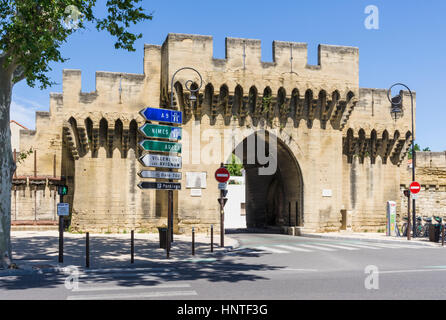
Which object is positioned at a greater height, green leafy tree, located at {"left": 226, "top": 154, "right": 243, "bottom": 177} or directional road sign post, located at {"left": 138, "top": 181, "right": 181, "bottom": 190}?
green leafy tree, located at {"left": 226, "top": 154, "right": 243, "bottom": 177}

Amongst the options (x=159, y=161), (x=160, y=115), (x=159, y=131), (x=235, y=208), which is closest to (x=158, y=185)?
(x=159, y=161)

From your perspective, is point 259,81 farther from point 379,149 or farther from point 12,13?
point 12,13

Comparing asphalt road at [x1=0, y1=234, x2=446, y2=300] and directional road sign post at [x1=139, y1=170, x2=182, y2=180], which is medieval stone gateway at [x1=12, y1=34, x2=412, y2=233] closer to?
directional road sign post at [x1=139, y1=170, x2=182, y2=180]

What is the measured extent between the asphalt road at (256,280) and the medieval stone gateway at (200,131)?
10.8 meters

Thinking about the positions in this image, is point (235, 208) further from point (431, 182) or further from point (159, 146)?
point (159, 146)

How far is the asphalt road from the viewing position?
8.07 metres

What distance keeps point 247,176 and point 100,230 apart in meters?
12.8

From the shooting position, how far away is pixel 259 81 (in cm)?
2480

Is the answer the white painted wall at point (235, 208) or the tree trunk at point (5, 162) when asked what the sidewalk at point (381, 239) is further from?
the white painted wall at point (235, 208)

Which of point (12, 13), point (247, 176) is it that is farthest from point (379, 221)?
point (12, 13)

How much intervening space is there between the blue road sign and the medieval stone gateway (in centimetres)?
872

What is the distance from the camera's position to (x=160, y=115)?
14.7 meters

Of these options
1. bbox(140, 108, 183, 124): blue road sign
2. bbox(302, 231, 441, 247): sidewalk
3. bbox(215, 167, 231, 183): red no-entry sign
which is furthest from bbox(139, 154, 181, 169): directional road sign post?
bbox(302, 231, 441, 247): sidewalk

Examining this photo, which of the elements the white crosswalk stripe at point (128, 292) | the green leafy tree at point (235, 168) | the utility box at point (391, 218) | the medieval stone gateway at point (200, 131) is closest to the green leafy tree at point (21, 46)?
the white crosswalk stripe at point (128, 292)
